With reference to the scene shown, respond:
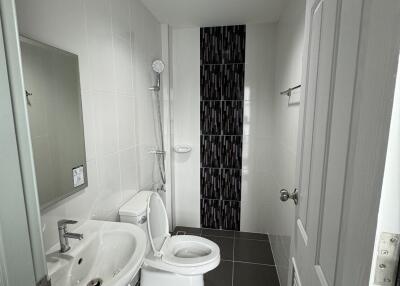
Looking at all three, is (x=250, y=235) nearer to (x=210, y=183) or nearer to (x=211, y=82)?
(x=210, y=183)

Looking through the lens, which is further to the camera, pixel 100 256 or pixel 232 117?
pixel 232 117

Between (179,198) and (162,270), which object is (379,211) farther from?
(179,198)

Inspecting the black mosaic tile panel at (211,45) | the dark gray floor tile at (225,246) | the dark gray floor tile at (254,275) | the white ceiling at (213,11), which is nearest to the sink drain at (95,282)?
the dark gray floor tile at (254,275)

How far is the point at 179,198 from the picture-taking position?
2785 mm

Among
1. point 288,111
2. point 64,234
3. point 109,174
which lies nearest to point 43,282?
point 64,234

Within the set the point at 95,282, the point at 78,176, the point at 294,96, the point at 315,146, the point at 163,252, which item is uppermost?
the point at 294,96

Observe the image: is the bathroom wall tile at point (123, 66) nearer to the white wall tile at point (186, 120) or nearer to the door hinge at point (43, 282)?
the white wall tile at point (186, 120)

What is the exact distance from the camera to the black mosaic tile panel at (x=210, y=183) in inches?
105

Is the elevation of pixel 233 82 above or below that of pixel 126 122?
above

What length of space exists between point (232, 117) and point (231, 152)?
408mm

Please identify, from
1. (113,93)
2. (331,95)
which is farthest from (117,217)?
(331,95)

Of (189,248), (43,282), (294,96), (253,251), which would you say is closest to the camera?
(43,282)

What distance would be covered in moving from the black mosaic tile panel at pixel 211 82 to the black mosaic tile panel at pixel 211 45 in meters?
0.08

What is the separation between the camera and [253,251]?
2354 millimetres
